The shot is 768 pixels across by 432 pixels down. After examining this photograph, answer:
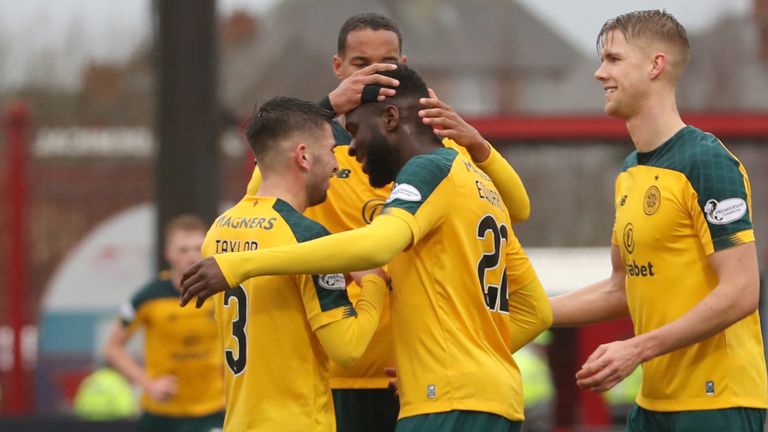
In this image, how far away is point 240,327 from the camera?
4613mm

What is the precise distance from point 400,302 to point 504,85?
14252 millimetres

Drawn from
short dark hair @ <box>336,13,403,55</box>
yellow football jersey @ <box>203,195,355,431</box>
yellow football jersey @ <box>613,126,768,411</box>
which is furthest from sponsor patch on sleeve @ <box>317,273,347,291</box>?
short dark hair @ <box>336,13,403,55</box>

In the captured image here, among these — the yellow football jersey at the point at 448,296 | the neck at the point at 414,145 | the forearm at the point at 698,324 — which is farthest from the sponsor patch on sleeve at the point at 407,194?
the forearm at the point at 698,324

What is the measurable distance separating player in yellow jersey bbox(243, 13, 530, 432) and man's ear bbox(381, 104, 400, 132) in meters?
0.31

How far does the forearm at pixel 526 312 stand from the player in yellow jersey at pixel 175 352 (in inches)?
177

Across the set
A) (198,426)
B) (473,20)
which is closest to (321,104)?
(198,426)

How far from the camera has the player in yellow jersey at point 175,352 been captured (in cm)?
920

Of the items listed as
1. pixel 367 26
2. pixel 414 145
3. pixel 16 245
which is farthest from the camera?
pixel 16 245

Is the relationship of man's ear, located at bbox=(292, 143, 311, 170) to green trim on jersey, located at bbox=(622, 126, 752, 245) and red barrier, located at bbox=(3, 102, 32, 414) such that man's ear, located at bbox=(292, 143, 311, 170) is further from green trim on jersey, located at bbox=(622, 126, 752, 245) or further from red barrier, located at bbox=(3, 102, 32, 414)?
red barrier, located at bbox=(3, 102, 32, 414)

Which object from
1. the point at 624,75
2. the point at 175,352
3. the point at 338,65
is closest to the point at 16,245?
the point at 175,352

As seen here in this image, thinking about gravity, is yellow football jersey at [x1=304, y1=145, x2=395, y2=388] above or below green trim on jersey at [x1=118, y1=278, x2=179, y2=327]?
below

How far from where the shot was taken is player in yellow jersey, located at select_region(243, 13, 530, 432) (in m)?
5.08

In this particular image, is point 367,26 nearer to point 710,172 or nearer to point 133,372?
point 710,172

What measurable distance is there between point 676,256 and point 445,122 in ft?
3.01
